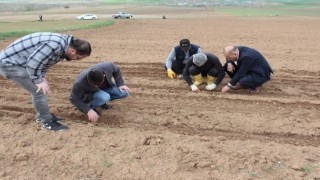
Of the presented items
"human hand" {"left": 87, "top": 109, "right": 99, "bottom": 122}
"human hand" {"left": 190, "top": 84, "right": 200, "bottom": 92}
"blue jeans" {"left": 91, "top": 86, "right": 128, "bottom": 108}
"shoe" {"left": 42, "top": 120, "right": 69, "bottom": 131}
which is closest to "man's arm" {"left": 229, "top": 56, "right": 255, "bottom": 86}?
"human hand" {"left": 190, "top": 84, "right": 200, "bottom": 92}

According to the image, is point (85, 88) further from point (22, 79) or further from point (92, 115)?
point (22, 79)

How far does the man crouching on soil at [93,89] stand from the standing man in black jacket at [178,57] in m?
2.32

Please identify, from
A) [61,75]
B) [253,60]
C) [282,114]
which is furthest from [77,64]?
[282,114]

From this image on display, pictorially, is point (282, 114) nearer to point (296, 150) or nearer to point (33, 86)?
point (296, 150)

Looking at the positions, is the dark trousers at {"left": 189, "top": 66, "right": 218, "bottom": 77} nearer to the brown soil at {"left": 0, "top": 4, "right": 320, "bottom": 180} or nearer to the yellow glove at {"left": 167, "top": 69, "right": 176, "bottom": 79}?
the brown soil at {"left": 0, "top": 4, "right": 320, "bottom": 180}

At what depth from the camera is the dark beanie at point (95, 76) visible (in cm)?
521

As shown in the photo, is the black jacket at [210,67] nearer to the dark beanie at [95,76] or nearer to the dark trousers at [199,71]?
the dark trousers at [199,71]

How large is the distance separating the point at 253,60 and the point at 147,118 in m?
2.30

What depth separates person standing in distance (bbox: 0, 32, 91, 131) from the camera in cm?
476

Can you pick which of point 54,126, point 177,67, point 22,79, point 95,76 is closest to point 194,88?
point 177,67

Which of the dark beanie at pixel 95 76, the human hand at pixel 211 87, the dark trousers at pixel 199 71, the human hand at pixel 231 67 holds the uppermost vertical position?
the dark beanie at pixel 95 76

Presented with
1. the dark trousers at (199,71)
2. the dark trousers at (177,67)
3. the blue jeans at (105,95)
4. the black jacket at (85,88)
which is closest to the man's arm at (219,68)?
the dark trousers at (199,71)

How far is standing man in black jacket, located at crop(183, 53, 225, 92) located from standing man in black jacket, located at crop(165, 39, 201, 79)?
605 mm

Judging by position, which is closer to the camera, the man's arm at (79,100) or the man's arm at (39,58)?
the man's arm at (39,58)
